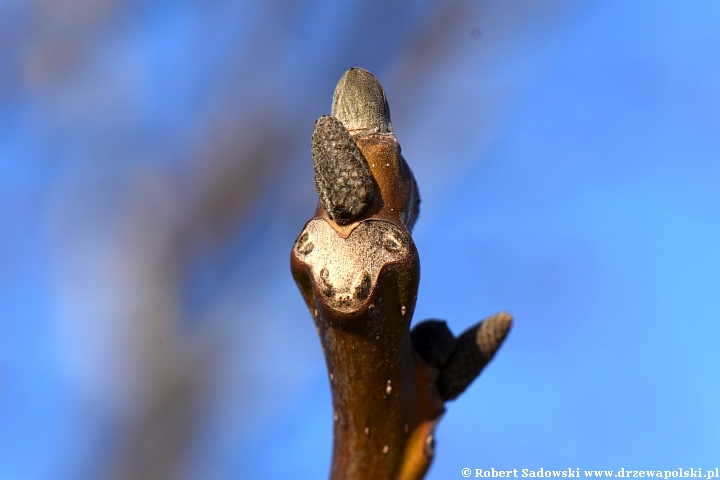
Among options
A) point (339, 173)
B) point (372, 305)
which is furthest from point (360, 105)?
point (372, 305)

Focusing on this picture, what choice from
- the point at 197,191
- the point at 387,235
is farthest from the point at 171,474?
the point at 387,235

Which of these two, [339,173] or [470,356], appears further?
[470,356]

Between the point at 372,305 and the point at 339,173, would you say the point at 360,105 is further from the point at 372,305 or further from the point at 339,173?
the point at 372,305

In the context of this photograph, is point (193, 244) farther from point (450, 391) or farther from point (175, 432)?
point (450, 391)

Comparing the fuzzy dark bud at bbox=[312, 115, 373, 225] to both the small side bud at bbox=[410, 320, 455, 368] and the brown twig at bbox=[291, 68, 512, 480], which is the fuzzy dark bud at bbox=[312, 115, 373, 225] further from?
the small side bud at bbox=[410, 320, 455, 368]

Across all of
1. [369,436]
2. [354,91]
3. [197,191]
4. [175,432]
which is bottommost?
[369,436]

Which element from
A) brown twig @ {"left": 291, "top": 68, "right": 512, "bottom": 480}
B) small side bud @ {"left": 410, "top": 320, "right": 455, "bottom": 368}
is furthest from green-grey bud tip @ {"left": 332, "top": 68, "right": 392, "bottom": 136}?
small side bud @ {"left": 410, "top": 320, "right": 455, "bottom": 368}

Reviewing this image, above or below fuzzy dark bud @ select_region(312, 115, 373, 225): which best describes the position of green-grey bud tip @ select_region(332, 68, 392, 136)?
above
